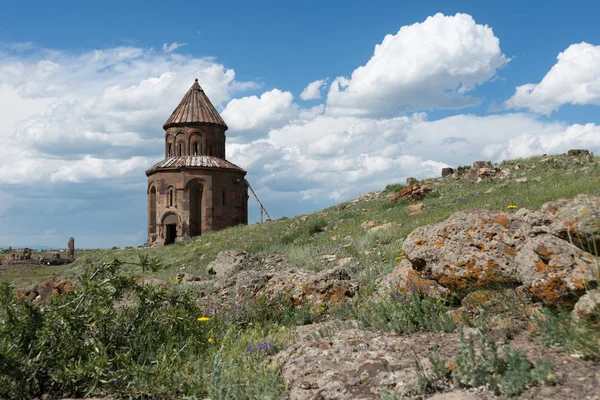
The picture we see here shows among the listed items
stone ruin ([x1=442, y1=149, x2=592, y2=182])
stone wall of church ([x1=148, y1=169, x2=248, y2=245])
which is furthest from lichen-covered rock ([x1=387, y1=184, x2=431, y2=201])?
stone wall of church ([x1=148, y1=169, x2=248, y2=245])

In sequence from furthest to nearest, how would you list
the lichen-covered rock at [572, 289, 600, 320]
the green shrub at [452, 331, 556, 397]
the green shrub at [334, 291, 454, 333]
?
the green shrub at [334, 291, 454, 333] → the lichen-covered rock at [572, 289, 600, 320] → the green shrub at [452, 331, 556, 397]

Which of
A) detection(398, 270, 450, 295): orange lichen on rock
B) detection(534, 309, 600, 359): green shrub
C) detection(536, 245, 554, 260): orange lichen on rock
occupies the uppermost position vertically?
detection(536, 245, 554, 260): orange lichen on rock

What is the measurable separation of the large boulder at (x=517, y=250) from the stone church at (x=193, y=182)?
34.3m

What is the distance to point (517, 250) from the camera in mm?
5121

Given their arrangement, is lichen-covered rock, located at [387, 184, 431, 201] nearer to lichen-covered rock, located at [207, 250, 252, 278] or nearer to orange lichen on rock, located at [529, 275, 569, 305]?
lichen-covered rock, located at [207, 250, 252, 278]

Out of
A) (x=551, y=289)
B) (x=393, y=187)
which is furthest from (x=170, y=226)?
(x=551, y=289)

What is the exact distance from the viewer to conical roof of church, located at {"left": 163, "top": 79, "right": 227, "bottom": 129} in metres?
41.7

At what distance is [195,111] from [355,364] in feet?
132

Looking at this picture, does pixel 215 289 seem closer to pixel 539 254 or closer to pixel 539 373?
pixel 539 254

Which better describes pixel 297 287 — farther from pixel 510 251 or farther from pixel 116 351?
pixel 510 251

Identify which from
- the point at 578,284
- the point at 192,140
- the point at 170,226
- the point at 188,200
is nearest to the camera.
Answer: the point at 578,284

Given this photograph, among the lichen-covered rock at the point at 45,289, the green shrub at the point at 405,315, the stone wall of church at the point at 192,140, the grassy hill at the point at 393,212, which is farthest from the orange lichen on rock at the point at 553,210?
the stone wall of church at the point at 192,140

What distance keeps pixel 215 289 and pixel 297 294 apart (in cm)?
200

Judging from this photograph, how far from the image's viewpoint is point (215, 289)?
844 cm
